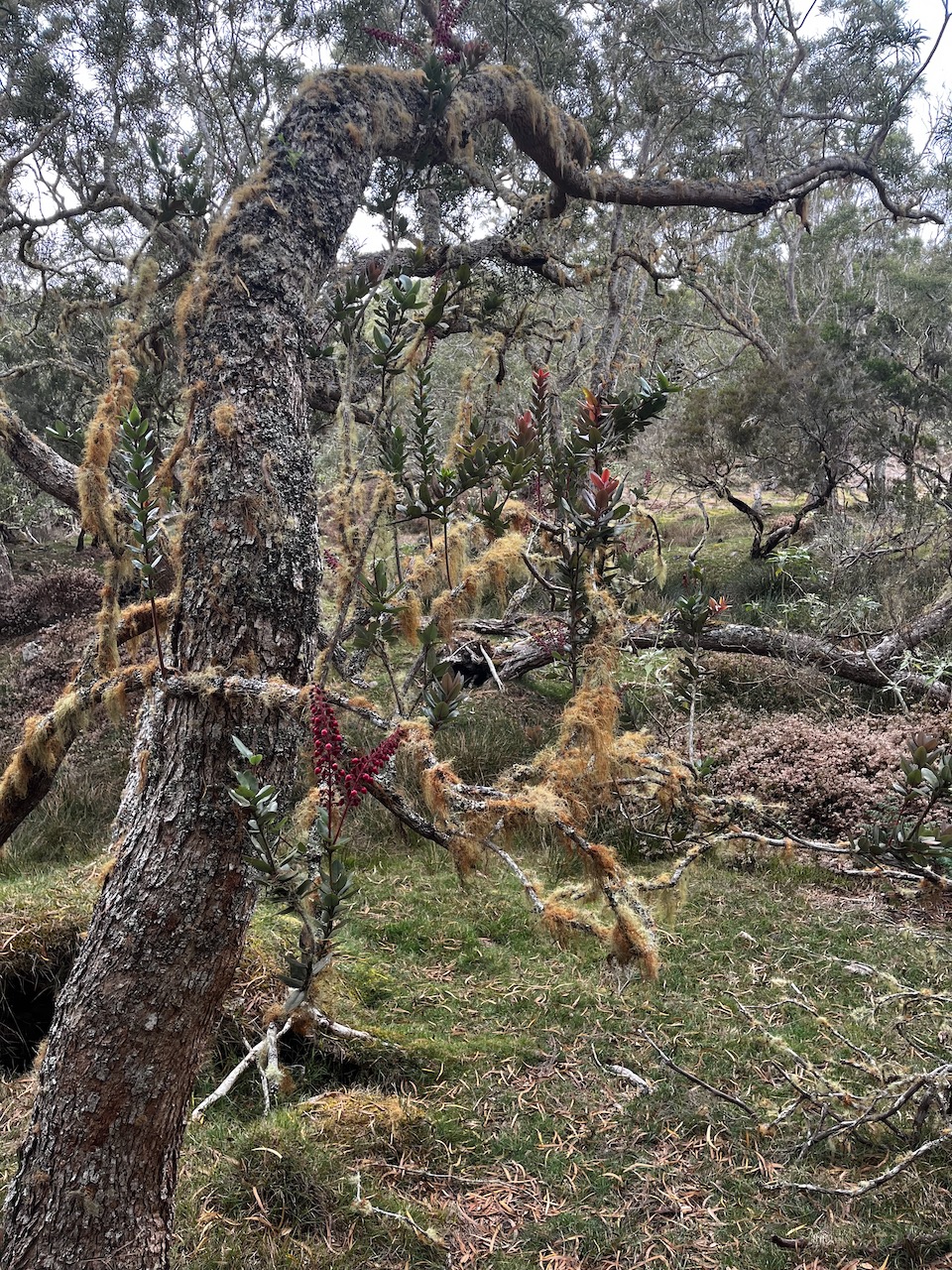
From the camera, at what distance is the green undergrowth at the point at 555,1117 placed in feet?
7.68

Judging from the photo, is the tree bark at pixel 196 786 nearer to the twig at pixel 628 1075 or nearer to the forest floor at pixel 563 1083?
the forest floor at pixel 563 1083

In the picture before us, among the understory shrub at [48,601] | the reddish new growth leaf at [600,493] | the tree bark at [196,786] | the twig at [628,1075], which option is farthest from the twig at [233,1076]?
the understory shrub at [48,601]

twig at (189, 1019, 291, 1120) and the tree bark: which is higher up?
the tree bark

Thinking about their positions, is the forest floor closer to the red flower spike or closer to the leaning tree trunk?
the leaning tree trunk

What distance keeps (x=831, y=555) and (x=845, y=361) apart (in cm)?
253

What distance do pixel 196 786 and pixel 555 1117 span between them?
2.11 metres

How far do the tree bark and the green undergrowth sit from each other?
0.55 m

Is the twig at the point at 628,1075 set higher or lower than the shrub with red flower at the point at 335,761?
lower

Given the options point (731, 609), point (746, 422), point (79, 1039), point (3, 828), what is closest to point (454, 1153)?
point (79, 1039)

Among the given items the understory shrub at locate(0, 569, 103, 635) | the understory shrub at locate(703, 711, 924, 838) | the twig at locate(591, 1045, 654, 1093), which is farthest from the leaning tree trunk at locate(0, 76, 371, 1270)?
the understory shrub at locate(0, 569, 103, 635)

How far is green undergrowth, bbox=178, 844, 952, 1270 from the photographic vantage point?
2.34m

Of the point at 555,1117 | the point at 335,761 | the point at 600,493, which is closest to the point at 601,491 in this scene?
the point at 600,493

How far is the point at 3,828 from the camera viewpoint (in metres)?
2.50

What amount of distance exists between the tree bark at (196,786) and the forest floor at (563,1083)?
57cm
